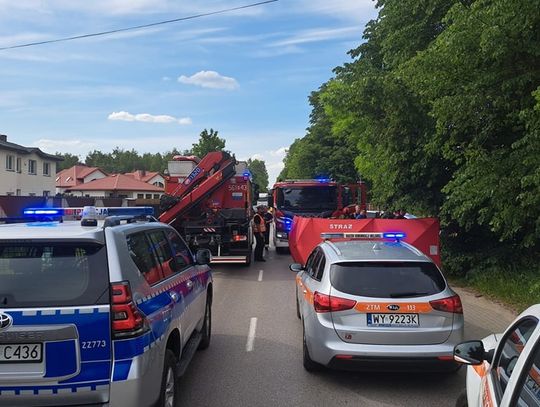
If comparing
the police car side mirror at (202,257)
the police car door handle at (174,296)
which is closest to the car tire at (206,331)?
the police car side mirror at (202,257)

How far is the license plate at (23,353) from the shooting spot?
3477 millimetres

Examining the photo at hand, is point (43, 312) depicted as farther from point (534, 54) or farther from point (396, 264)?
point (534, 54)

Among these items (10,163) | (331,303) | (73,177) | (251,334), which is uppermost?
(10,163)

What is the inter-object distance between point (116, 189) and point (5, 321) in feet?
278

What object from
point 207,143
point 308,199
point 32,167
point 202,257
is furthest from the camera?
point 207,143

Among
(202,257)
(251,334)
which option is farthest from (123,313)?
(251,334)

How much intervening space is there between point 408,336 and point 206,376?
2.20 meters

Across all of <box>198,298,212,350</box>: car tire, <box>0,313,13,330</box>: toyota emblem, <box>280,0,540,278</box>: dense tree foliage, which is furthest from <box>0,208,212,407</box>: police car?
<box>280,0,540,278</box>: dense tree foliage

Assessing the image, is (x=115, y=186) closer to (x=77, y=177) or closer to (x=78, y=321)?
(x=77, y=177)

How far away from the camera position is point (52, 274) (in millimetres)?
3678

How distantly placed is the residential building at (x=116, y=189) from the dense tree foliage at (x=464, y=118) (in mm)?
73644

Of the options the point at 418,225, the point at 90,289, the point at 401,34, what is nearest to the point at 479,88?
the point at 418,225

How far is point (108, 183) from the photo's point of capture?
88.9m

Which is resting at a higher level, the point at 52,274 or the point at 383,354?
the point at 52,274
